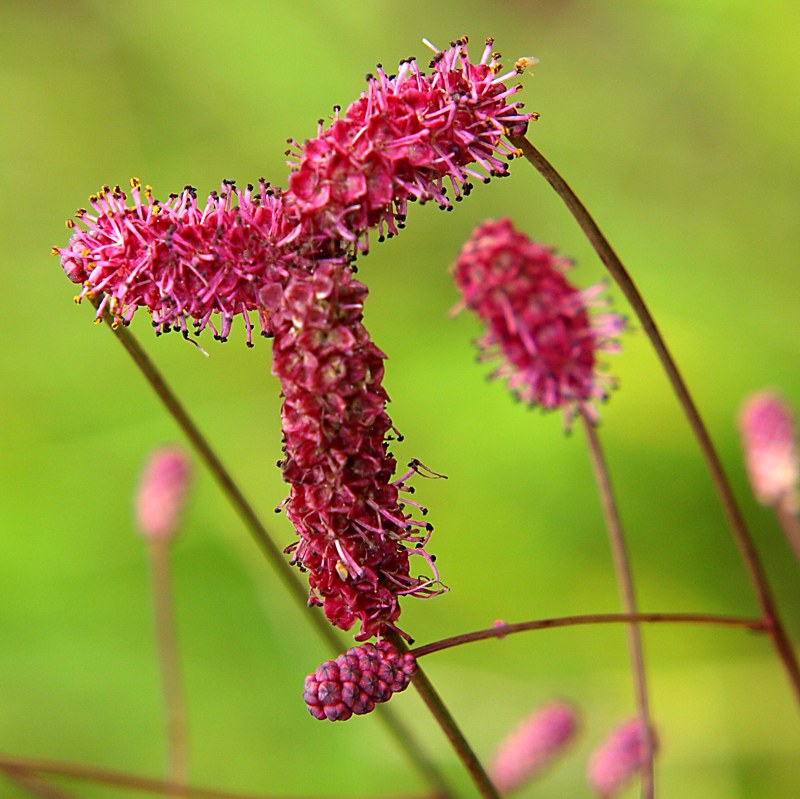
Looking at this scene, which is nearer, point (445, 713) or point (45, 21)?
point (445, 713)

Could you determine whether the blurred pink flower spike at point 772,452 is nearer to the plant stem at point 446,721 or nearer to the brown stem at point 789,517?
the brown stem at point 789,517

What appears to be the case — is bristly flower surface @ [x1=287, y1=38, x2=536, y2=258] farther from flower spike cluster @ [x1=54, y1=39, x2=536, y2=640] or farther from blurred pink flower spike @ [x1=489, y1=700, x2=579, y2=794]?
blurred pink flower spike @ [x1=489, y1=700, x2=579, y2=794]

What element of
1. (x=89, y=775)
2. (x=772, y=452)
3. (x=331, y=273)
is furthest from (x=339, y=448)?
(x=772, y=452)

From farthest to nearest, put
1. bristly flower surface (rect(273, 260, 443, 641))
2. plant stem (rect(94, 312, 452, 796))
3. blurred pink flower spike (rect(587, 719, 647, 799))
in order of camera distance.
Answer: blurred pink flower spike (rect(587, 719, 647, 799))
plant stem (rect(94, 312, 452, 796))
bristly flower surface (rect(273, 260, 443, 641))

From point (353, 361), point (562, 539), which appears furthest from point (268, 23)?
point (353, 361)

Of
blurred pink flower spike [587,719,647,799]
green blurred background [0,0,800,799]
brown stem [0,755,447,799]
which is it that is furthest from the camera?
green blurred background [0,0,800,799]

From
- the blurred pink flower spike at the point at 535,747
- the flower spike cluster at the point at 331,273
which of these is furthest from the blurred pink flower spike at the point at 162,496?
the flower spike cluster at the point at 331,273

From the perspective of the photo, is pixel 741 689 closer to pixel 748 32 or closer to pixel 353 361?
pixel 748 32

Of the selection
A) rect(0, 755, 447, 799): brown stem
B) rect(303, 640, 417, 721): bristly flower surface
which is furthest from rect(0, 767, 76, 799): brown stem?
rect(303, 640, 417, 721): bristly flower surface
